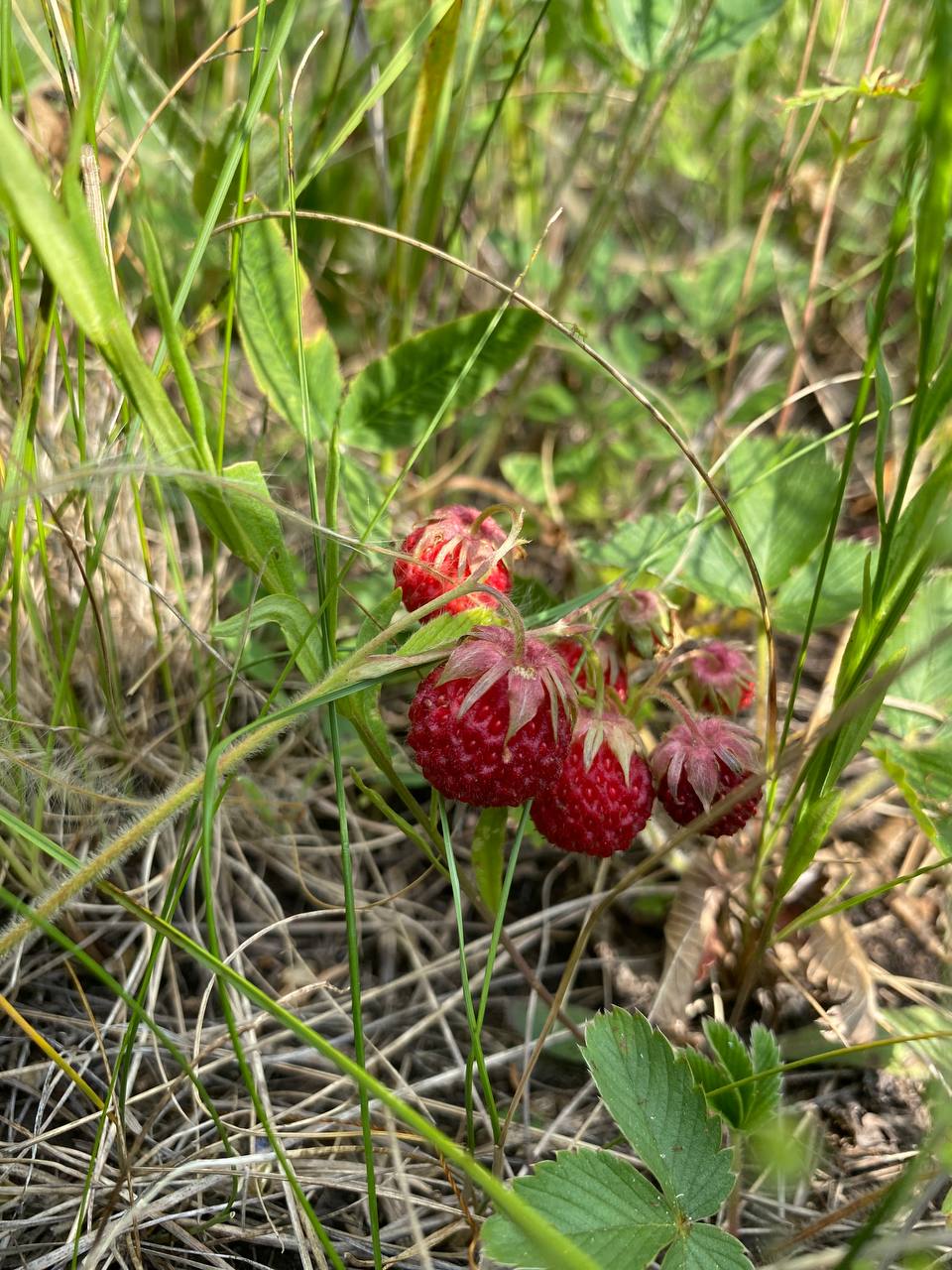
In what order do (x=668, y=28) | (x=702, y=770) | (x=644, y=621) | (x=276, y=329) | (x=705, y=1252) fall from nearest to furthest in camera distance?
(x=705, y=1252), (x=702, y=770), (x=644, y=621), (x=276, y=329), (x=668, y=28)

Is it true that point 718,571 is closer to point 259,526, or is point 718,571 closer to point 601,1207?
point 259,526

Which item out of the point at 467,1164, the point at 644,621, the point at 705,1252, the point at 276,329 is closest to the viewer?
the point at 467,1164

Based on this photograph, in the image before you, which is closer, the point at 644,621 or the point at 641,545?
the point at 644,621

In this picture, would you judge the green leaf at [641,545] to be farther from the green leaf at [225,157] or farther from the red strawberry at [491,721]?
the green leaf at [225,157]

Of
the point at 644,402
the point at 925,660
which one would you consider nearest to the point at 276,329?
the point at 644,402

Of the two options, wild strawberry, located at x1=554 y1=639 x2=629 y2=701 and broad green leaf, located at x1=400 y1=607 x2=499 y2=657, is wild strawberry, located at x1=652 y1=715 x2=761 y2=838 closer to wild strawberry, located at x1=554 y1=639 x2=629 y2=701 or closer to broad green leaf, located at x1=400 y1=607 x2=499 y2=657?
wild strawberry, located at x1=554 y1=639 x2=629 y2=701

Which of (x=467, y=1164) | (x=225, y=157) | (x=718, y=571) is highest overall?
(x=225, y=157)

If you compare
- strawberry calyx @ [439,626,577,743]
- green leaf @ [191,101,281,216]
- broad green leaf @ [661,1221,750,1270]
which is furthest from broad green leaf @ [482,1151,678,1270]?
green leaf @ [191,101,281,216]
